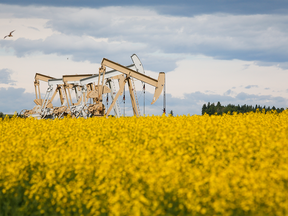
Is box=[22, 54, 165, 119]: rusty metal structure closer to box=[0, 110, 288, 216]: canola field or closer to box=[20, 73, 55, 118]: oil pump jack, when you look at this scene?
box=[20, 73, 55, 118]: oil pump jack

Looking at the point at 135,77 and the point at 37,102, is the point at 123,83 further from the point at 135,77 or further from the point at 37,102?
the point at 37,102

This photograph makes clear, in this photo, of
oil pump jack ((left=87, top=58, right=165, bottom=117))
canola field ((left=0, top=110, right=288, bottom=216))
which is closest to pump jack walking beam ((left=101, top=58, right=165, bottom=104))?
oil pump jack ((left=87, top=58, right=165, bottom=117))

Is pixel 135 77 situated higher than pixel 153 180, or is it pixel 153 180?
pixel 135 77

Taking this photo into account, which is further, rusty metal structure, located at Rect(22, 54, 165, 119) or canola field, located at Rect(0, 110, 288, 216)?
rusty metal structure, located at Rect(22, 54, 165, 119)

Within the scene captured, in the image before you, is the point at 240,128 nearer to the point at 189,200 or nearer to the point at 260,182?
the point at 260,182

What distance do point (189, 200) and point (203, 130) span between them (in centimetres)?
358

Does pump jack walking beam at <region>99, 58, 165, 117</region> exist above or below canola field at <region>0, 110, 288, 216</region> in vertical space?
above

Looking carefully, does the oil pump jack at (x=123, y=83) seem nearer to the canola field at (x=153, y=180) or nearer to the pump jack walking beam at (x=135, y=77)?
the pump jack walking beam at (x=135, y=77)

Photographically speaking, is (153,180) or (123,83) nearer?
(153,180)

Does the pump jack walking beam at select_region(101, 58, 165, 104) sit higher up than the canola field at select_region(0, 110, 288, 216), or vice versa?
the pump jack walking beam at select_region(101, 58, 165, 104)

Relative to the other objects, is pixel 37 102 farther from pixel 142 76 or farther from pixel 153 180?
pixel 153 180

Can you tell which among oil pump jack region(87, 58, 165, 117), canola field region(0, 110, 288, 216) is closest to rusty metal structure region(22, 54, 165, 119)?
oil pump jack region(87, 58, 165, 117)

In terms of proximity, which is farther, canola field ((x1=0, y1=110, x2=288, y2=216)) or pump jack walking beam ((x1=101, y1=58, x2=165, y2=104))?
pump jack walking beam ((x1=101, y1=58, x2=165, y2=104))

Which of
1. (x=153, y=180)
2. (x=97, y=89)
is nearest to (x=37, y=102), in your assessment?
(x=97, y=89)
